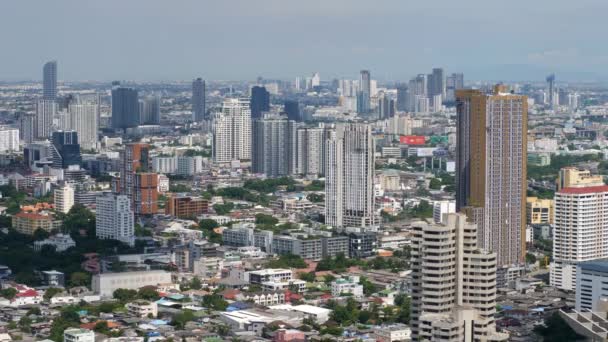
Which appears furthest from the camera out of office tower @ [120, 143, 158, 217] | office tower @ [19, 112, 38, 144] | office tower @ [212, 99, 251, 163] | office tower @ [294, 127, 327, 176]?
office tower @ [19, 112, 38, 144]

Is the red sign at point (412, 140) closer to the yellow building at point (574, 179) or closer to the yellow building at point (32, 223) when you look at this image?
the yellow building at point (32, 223)

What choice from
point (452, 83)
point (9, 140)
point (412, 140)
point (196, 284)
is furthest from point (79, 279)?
point (452, 83)

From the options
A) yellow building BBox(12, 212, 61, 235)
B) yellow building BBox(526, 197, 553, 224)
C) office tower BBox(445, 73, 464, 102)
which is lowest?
yellow building BBox(12, 212, 61, 235)

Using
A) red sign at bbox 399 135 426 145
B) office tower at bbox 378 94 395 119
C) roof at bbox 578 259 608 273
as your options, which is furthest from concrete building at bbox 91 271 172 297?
office tower at bbox 378 94 395 119

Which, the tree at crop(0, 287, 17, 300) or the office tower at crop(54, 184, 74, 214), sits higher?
the office tower at crop(54, 184, 74, 214)

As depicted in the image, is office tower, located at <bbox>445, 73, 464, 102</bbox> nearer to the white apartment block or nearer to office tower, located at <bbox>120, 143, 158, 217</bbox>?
office tower, located at <bbox>120, 143, 158, 217</bbox>

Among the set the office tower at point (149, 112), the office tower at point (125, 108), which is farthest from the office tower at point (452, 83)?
the office tower at point (125, 108)
